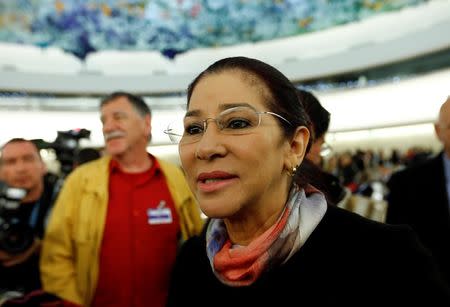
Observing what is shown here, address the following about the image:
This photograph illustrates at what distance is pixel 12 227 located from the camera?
1.85 meters

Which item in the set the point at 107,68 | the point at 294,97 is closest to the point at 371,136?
the point at 107,68

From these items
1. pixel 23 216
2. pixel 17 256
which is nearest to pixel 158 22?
pixel 23 216

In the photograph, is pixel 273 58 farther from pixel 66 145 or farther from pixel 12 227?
pixel 12 227

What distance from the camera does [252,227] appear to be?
1212mm

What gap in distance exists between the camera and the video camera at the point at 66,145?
104 inches

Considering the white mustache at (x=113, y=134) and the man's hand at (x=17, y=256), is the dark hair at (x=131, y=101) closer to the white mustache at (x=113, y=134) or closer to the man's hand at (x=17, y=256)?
the white mustache at (x=113, y=134)

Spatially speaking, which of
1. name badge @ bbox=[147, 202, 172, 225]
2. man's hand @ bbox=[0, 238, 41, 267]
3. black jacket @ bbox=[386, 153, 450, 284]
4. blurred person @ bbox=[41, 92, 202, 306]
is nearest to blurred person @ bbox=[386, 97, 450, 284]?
black jacket @ bbox=[386, 153, 450, 284]

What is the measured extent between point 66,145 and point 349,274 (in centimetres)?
216

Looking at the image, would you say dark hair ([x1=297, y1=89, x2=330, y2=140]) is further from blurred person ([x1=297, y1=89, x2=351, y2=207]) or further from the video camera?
the video camera

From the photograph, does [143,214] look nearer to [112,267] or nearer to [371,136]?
[112,267]

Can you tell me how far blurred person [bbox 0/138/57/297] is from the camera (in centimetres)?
186

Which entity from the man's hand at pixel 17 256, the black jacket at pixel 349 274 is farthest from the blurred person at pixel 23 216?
the black jacket at pixel 349 274

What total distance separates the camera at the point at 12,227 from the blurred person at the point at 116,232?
0.23 m

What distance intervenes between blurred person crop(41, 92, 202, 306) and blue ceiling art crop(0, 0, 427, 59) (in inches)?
613
